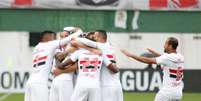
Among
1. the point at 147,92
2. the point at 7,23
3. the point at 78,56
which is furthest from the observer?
the point at 7,23

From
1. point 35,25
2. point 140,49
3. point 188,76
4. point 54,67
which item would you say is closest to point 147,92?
point 188,76

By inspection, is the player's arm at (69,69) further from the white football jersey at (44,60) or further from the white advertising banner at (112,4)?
the white advertising banner at (112,4)

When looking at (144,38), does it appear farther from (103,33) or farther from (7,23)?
(103,33)

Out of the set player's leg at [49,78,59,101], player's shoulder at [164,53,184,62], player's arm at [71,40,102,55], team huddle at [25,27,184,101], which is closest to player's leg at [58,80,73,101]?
team huddle at [25,27,184,101]

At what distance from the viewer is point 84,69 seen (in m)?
14.5

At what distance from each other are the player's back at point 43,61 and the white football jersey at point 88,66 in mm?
573

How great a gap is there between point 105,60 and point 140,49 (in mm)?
19688

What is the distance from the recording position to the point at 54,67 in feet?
49.6

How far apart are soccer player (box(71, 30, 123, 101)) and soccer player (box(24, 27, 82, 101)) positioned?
15.8 inches

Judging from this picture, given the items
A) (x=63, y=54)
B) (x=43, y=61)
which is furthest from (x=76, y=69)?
(x=43, y=61)

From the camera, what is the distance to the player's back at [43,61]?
49.0 ft

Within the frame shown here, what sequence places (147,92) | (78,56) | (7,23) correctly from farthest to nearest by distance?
(7,23) < (147,92) < (78,56)

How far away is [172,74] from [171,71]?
5 centimetres

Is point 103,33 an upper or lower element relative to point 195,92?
upper
